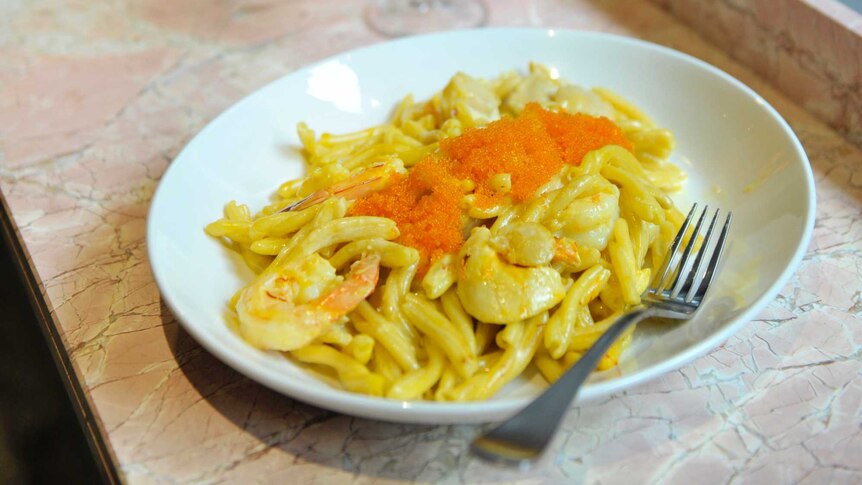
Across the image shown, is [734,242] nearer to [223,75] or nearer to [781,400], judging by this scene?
[781,400]

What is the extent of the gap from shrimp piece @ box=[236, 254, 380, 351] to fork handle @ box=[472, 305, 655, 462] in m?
0.44

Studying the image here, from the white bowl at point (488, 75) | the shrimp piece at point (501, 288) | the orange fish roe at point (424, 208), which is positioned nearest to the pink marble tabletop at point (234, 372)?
the white bowl at point (488, 75)

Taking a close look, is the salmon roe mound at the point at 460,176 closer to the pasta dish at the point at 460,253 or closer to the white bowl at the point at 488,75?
the pasta dish at the point at 460,253

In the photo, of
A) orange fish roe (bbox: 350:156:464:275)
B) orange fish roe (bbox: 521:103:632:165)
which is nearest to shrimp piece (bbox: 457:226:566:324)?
orange fish roe (bbox: 350:156:464:275)

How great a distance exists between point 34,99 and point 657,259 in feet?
7.50

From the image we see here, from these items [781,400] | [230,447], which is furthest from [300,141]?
[781,400]

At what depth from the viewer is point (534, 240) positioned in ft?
5.12

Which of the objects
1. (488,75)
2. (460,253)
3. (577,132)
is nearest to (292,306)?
(460,253)

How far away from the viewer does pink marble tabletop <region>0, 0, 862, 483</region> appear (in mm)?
1446

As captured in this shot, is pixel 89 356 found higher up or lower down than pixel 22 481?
higher up

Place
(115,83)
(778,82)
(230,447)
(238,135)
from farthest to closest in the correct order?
(115,83) < (778,82) < (238,135) < (230,447)

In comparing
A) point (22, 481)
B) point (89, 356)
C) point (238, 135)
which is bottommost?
point (22, 481)

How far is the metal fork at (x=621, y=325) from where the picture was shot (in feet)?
4.00

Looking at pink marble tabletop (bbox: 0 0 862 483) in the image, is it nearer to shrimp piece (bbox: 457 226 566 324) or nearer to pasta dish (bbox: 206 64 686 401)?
pasta dish (bbox: 206 64 686 401)
